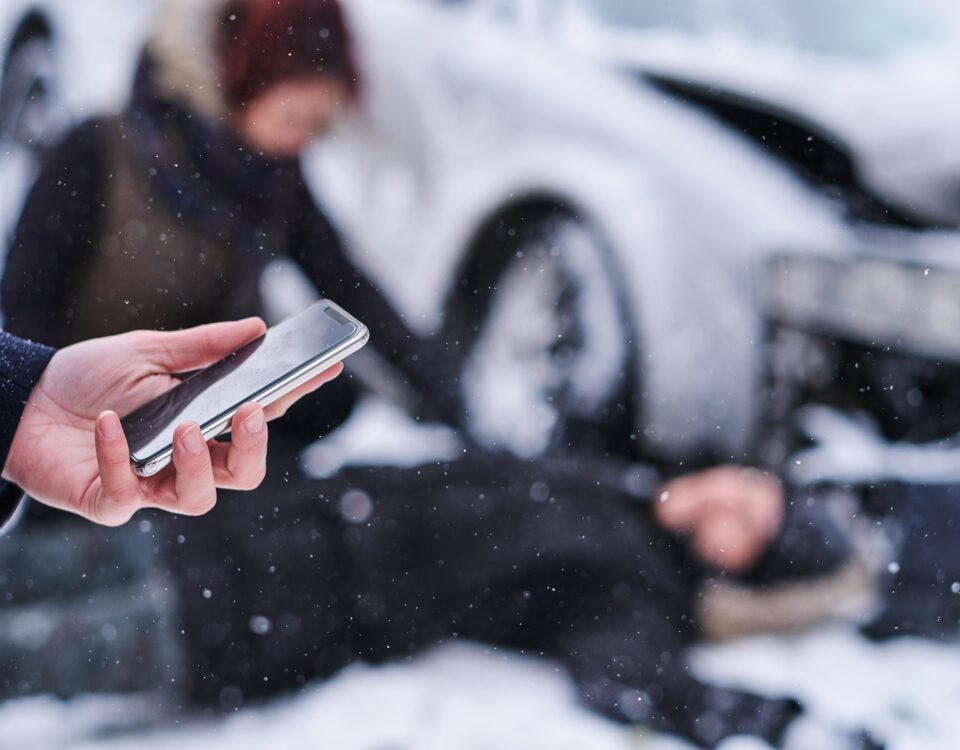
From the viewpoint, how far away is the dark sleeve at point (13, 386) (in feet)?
2.40

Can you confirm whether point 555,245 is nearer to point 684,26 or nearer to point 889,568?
point 684,26

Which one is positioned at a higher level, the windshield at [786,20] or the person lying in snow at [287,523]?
the windshield at [786,20]

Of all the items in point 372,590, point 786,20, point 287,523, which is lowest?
point 372,590

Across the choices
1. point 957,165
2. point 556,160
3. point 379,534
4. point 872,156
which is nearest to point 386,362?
point 379,534

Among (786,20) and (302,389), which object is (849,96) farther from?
(302,389)

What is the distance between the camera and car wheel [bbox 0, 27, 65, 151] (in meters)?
1.02

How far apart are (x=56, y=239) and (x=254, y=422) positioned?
54 cm

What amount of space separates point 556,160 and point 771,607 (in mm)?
752

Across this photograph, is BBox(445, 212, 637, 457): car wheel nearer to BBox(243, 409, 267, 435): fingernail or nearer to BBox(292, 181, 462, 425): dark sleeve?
BBox(292, 181, 462, 425): dark sleeve

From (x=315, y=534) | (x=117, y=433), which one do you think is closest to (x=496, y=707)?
(x=315, y=534)

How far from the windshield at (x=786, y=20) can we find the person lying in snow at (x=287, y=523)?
42cm

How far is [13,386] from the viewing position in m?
0.75

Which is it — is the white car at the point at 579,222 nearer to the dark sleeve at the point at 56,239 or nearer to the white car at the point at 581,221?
the white car at the point at 581,221

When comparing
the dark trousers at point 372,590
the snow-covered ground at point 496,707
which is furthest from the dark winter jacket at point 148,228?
the snow-covered ground at point 496,707
